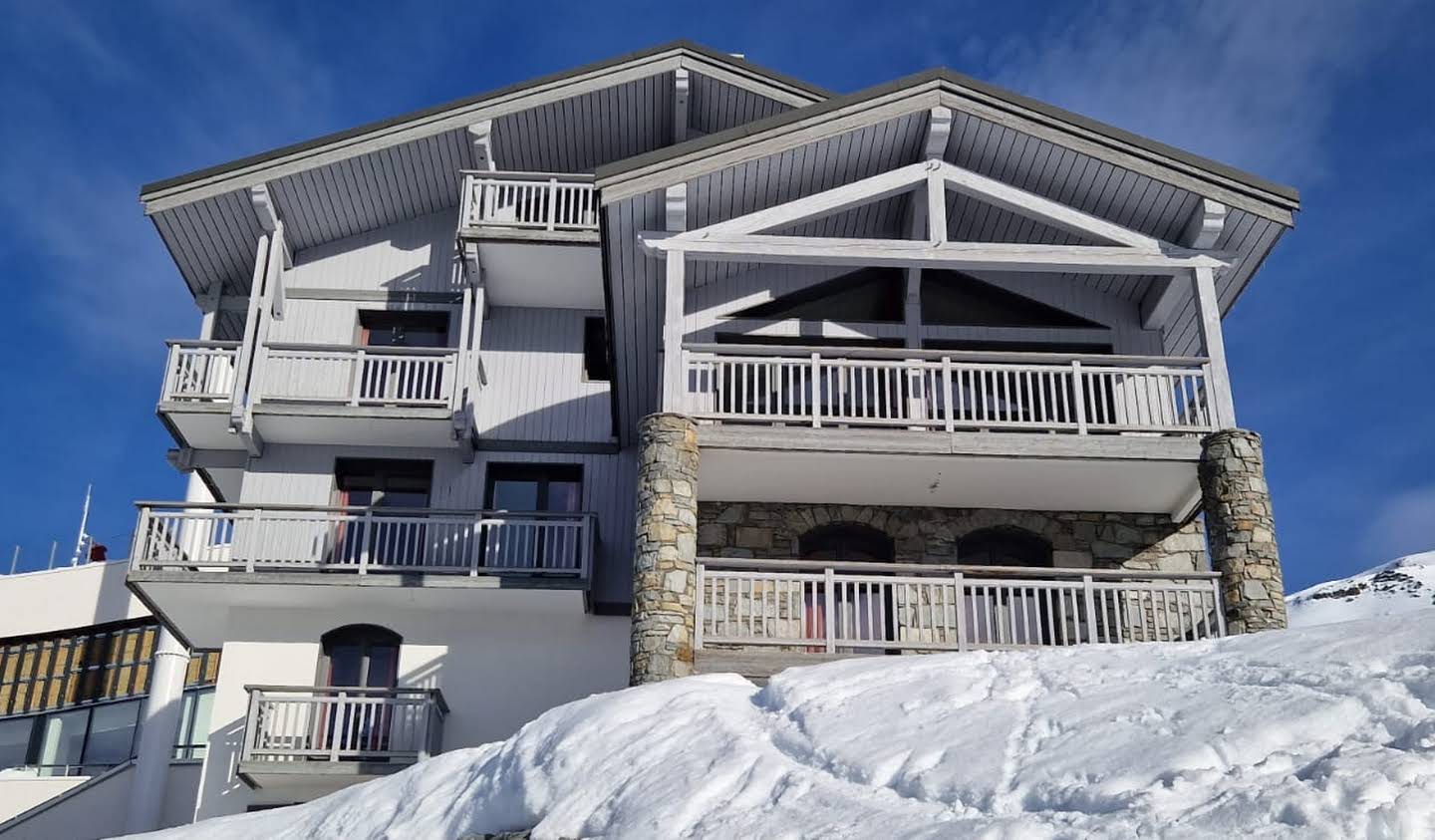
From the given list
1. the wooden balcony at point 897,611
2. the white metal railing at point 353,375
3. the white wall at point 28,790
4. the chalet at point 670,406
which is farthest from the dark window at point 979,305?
the white wall at point 28,790

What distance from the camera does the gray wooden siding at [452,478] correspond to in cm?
2148

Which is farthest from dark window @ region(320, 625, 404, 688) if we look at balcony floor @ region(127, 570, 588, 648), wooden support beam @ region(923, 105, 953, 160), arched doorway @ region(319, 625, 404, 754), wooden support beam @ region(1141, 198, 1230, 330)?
wooden support beam @ region(1141, 198, 1230, 330)

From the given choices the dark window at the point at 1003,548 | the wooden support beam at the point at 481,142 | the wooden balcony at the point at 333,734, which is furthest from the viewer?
the wooden support beam at the point at 481,142

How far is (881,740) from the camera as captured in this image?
933 centimetres

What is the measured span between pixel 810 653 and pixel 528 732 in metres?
4.48

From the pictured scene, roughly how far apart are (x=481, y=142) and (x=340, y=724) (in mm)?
8705

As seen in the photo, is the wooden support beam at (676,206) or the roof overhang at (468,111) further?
the roof overhang at (468,111)

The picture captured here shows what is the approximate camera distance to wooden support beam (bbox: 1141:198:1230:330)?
17297 mm

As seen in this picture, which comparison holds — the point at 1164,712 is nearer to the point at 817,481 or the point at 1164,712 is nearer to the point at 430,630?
the point at 817,481

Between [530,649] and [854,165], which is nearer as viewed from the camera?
[854,165]

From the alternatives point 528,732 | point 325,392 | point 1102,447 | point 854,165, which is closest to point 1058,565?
point 1102,447

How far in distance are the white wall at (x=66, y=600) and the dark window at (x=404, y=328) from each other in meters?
7.99

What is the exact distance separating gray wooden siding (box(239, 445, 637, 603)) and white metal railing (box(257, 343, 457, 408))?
90cm

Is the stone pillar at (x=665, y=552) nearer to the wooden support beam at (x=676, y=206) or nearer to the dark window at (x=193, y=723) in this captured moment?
the wooden support beam at (x=676, y=206)
